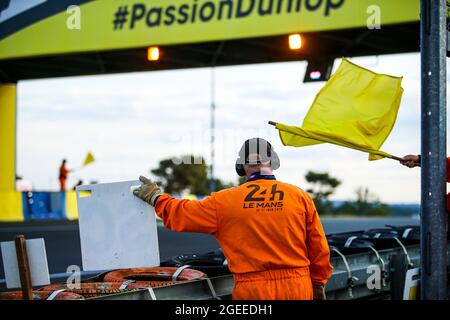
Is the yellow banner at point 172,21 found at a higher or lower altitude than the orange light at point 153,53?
higher

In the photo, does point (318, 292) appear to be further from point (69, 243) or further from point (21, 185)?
point (21, 185)

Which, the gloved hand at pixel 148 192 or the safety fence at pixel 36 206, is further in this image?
the safety fence at pixel 36 206

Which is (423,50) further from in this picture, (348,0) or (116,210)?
(348,0)

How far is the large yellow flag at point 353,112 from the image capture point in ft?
17.0

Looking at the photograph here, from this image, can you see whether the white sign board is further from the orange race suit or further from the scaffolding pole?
the scaffolding pole

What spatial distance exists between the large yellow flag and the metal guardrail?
125 centimetres

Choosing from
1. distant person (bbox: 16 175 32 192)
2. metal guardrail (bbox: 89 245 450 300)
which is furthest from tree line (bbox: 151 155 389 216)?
metal guardrail (bbox: 89 245 450 300)

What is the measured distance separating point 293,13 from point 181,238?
572cm

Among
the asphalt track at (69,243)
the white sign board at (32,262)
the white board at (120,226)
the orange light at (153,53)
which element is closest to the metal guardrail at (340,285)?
the white board at (120,226)

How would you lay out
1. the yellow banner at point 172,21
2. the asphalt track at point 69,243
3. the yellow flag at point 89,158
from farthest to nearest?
the yellow flag at point 89,158 → the yellow banner at point 172,21 → the asphalt track at point 69,243

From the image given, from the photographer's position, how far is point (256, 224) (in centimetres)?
449

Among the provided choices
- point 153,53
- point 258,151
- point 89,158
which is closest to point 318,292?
point 258,151

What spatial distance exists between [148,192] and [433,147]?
72.2 inches

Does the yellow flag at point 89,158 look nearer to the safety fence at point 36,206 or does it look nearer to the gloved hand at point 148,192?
the safety fence at point 36,206
